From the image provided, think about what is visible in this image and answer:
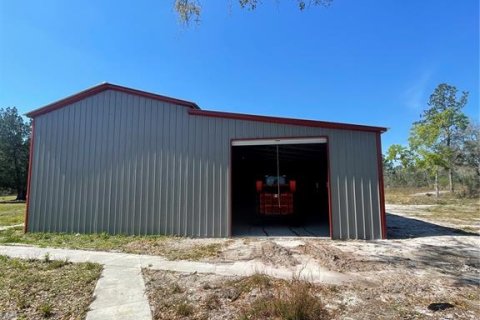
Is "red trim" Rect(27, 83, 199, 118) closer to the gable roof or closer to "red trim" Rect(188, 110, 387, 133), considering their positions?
the gable roof

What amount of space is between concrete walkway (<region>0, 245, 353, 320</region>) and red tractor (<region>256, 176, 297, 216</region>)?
4.03 m

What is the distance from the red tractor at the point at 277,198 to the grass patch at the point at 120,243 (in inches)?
115

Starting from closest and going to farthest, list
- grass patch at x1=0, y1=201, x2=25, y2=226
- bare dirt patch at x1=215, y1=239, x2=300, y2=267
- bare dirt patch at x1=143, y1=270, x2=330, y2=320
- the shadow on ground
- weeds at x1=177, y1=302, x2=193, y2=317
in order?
bare dirt patch at x1=143, y1=270, x2=330, y2=320 < weeds at x1=177, y1=302, x2=193, y2=317 < bare dirt patch at x1=215, y1=239, x2=300, y2=267 < the shadow on ground < grass patch at x1=0, y1=201, x2=25, y2=226

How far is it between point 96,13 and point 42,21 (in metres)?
2.09

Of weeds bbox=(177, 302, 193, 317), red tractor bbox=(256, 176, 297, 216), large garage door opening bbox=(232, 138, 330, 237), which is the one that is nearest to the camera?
weeds bbox=(177, 302, 193, 317)

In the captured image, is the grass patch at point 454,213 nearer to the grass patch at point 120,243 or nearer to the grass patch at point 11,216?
the grass patch at point 120,243

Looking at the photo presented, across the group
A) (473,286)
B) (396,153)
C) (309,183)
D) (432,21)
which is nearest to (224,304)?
(473,286)

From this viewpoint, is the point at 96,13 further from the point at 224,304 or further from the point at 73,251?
the point at 224,304

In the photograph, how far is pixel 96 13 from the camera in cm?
774

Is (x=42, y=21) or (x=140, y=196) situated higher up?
(x=42, y=21)

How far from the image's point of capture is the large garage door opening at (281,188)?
9445 millimetres

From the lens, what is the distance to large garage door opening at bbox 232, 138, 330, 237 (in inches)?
372

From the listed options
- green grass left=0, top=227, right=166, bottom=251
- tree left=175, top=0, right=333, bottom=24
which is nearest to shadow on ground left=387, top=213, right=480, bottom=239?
tree left=175, top=0, right=333, bottom=24

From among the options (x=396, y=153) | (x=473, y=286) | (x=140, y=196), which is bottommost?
(x=473, y=286)
